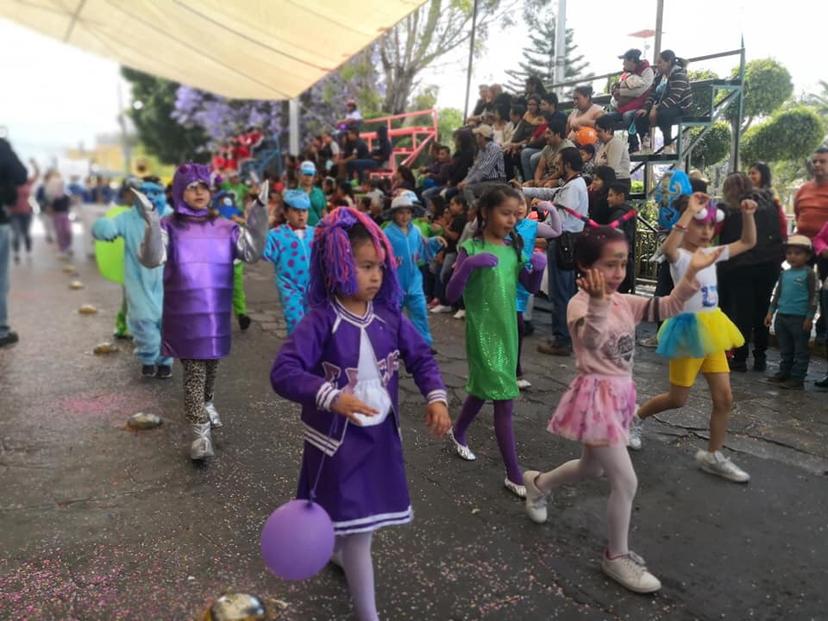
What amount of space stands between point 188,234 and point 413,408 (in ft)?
6.84

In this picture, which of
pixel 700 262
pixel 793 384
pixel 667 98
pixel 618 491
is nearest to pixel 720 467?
pixel 618 491

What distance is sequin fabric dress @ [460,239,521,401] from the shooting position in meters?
3.57

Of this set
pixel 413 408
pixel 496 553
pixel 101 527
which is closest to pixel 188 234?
pixel 101 527

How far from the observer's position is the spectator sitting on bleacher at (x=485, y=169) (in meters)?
7.41

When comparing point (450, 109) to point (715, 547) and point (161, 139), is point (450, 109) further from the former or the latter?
point (161, 139)

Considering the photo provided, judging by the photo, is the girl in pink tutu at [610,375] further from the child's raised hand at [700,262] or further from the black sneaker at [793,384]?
the black sneaker at [793,384]

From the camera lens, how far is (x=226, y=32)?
786 centimetres

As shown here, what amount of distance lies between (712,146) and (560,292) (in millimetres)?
2143

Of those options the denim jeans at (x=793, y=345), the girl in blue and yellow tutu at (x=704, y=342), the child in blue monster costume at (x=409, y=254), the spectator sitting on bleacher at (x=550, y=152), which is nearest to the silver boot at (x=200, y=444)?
the child in blue monster costume at (x=409, y=254)

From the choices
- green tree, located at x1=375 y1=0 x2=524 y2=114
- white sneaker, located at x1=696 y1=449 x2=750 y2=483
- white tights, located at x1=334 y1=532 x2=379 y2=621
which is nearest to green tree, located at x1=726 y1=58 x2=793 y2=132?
white sneaker, located at x1=696 y1=449 x2=750 y2=483

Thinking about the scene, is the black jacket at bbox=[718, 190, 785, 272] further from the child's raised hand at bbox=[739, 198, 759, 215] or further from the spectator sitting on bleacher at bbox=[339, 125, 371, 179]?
the spectator sitting on bleacher at bbox=[339, 125, 371, 179]

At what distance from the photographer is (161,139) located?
3297 centimetres

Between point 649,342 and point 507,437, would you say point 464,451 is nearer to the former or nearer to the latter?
point 507,437

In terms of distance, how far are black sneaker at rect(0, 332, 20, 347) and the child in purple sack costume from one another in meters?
3.99
